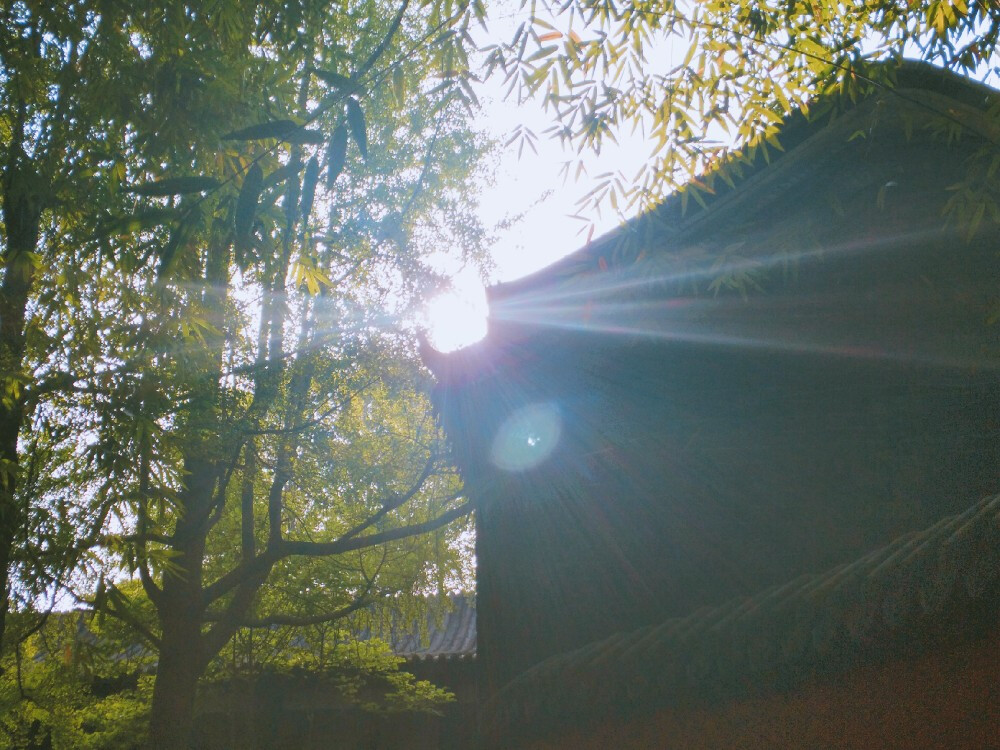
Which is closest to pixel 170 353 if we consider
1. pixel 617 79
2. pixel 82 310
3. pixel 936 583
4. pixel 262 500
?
pixel 82 310

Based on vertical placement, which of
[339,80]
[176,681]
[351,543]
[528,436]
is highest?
[339,80]

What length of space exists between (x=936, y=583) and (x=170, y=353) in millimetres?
4711

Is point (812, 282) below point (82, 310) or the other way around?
below

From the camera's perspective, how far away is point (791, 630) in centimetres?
197

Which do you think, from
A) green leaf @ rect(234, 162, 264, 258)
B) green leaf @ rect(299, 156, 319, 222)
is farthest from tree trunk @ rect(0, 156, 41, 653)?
green leaf @ rect(299, 156, 319, 222)

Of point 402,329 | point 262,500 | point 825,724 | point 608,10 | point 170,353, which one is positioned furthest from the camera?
point 262,500

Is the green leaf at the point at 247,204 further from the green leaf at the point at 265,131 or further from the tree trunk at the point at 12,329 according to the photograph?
the tree trunk at the point at 12,329

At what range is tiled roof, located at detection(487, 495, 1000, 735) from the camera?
1.67m

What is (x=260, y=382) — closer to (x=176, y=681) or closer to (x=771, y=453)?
(x=176, y=681)

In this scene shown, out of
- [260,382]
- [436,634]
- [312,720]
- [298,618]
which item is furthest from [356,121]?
[436,634]

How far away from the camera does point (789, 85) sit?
2973mm

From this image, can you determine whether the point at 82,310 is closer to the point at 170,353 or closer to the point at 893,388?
the point at 170,353

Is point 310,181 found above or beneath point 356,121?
beneath

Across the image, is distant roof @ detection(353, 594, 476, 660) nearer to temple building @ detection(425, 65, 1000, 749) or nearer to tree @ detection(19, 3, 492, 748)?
tree @ detection(19, 3, 492, 748)
